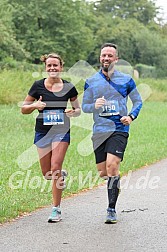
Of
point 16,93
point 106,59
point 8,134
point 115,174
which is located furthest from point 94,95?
point 16,93

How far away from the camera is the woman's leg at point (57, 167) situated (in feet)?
23.3

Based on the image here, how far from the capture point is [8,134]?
744 inches

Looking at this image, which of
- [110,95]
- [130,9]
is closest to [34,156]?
[110,95]

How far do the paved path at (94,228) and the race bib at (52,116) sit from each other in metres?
1.20

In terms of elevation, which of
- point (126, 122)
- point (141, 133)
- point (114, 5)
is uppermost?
point (114, 5)

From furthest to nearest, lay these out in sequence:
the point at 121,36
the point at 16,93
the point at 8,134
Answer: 1. the point at 121,36
2. the point at 16,93
3. the point at 8,134

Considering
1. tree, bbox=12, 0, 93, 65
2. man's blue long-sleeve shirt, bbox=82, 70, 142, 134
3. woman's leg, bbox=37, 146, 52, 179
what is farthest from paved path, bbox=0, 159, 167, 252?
tree, bbox=12, 0, 93, 65

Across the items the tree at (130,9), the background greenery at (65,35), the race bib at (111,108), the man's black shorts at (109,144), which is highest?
the tree at (130,9)

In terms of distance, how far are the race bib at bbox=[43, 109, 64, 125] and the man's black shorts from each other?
560 mm

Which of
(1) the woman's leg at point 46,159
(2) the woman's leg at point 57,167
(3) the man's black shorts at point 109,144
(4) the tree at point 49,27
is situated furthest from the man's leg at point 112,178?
(4) the tree at point 49,27

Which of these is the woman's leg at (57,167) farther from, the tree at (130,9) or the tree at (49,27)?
the tree at (130,9)

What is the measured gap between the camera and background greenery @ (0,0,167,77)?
50.6 meters

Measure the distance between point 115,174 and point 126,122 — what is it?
0.66 m

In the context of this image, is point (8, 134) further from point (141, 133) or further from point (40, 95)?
point (40, 95)
